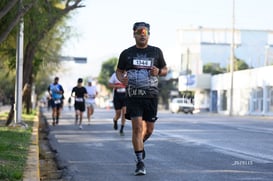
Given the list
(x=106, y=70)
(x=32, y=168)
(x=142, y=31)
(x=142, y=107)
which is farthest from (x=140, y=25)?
(x=106, y=70)

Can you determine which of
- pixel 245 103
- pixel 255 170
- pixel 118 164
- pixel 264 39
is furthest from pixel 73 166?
pixel 264 39

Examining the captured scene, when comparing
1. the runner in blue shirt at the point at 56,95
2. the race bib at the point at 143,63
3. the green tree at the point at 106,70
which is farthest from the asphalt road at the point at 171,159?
the green tree at the point at 106,70

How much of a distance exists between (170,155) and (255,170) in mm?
2630

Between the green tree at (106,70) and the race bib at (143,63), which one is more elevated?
the green tree at (106,70)

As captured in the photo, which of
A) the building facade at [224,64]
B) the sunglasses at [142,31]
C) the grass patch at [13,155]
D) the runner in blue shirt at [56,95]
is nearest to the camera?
the grass patch at [13,155]

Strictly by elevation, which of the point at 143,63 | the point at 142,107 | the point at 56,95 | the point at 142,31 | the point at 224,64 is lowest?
the point at 142,107

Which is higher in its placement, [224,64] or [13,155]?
[224,64]

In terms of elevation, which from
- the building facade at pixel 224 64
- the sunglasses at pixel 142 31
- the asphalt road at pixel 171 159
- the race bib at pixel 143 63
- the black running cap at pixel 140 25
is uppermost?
the building facade at pixel 224 64

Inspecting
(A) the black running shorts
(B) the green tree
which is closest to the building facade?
(B) the green tree

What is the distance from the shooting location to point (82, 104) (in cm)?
2067

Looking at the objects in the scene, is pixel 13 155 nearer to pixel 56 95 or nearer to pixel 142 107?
pixel 142 107

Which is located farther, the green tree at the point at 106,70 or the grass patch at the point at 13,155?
the green tree at the point at 106,70

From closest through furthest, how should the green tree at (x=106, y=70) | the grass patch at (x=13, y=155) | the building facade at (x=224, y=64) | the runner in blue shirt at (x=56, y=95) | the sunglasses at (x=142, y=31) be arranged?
the grass patch at (x=13, y=155) → the sunglasses at (x=142, y=31) → the runner in blue shirt at (x=56, y=95) → the building facade at (x=224, y=64) → the green tree at (x=106, y=70)

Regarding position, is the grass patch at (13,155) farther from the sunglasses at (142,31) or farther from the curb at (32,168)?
the sunglasses at (142,31)
